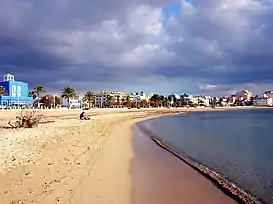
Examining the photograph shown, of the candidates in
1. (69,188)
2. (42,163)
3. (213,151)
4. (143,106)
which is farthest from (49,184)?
→ (143,106)

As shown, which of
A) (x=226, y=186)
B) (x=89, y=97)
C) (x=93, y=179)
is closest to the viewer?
(x=93, y=179)

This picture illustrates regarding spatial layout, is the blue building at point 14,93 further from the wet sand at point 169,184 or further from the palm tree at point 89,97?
the wet sand at point 169,184

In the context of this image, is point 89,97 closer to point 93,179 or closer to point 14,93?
point 14,93

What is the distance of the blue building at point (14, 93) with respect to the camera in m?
107

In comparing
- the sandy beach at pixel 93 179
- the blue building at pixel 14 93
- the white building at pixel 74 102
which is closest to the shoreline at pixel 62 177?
the sandy beach at pixel 93 179

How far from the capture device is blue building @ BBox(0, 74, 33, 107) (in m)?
107

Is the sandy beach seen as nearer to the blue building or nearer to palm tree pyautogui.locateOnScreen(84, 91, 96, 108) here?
the blue building

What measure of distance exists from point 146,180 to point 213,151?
371 inches

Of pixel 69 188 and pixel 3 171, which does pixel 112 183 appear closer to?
pixel 69 188

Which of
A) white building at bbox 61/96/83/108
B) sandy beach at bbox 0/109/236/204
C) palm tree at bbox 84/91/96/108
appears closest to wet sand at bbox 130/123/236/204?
sandy beach at bbox 0/109/236/204

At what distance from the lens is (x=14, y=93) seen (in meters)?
114

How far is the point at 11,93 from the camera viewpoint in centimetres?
11231

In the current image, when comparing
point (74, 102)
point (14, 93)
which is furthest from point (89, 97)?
point (14, 93)

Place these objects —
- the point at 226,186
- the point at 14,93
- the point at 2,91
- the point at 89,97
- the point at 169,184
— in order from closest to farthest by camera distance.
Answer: the point at 226,186
the point at 169,184
the point at 2,91
the point at 14,93
the point at 89,97
